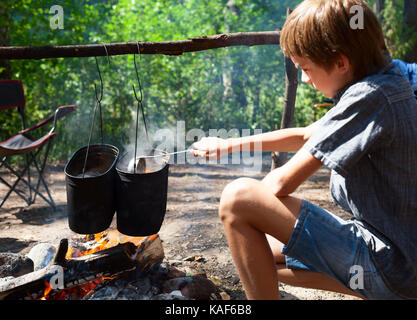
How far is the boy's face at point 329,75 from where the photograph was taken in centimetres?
163

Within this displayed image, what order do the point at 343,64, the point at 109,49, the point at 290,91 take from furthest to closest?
the point at 290,91, the point at 109,49, the point at 343,64

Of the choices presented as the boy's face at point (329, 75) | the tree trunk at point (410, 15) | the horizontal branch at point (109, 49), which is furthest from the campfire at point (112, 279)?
the tree trunk at point (410, 15)

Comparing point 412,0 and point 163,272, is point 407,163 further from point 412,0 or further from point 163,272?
point 412,0

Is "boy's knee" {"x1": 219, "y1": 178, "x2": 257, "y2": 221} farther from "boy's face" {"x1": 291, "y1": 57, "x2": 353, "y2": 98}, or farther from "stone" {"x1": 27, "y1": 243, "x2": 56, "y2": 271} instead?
"stone" {"x1": 27, "y1": 243, "x2": 56, "y2": 271}

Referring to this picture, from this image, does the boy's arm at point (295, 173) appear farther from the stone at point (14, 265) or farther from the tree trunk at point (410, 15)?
the tree trunk at point (410, 15)

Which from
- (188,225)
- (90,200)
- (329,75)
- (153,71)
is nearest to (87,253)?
(90,200)

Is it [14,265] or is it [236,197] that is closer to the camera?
[236,197]

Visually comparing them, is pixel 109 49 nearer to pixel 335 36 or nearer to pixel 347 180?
pixel 335 36

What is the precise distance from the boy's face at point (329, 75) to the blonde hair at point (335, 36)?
2cm

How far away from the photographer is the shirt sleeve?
1495 mm

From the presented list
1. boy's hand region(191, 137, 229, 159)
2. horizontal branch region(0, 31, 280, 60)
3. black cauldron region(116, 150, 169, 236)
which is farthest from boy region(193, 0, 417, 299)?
horizontal branch region(0, 31, 280, 60)

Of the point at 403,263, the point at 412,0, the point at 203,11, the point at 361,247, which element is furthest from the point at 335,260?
the point at 203,11

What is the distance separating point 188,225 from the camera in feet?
12.3

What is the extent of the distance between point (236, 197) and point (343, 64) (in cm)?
71
